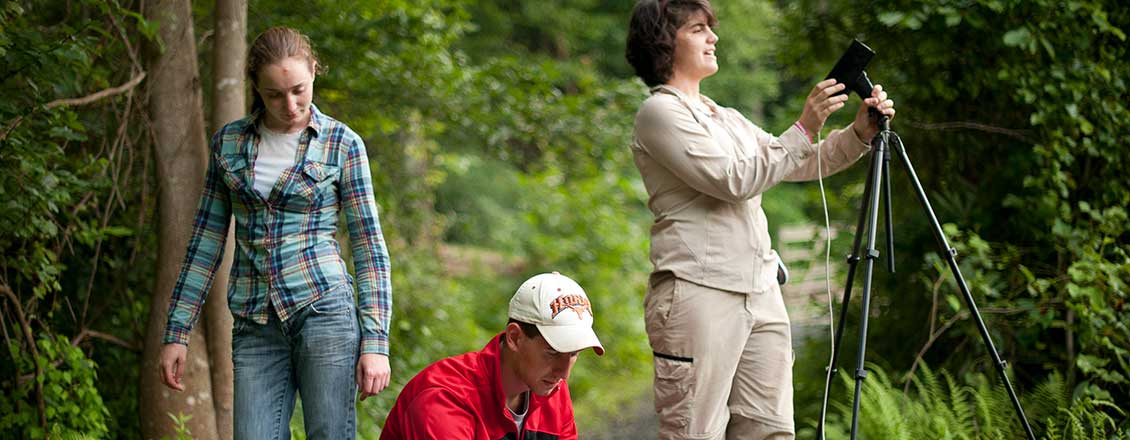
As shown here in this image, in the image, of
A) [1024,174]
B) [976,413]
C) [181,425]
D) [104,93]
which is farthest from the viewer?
[1024,174]

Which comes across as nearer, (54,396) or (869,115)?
(869,115)

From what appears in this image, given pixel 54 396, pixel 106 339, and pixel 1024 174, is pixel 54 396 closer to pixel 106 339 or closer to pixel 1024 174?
pixel 106 339

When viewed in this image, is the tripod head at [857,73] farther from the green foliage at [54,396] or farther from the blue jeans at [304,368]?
the green foliage at [54,396]

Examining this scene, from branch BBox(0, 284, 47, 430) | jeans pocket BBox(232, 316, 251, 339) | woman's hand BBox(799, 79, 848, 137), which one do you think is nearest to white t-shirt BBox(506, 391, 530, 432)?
jeans pocket BBox(232, 316, 251, 339)

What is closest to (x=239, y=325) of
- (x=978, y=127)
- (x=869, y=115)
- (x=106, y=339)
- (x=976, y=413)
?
(x=106, y=339)

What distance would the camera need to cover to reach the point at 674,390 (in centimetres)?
297

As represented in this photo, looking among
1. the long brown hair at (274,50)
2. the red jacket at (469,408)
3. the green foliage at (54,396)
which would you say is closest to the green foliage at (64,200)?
the green foliage at (54,396)

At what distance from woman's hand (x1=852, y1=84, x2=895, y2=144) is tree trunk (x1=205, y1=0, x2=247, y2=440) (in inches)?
84.8

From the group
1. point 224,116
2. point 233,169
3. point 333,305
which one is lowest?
point 333,305

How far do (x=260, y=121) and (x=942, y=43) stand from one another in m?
3.11

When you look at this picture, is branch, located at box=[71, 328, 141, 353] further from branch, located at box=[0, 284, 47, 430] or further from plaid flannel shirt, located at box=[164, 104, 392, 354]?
plaid flannel shirt, located at box=[164, 104, 392, 354]

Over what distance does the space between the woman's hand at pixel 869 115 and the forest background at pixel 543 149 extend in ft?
4.19

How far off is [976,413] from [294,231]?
9.48ft

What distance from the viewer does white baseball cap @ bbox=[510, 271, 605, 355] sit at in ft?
7.82
